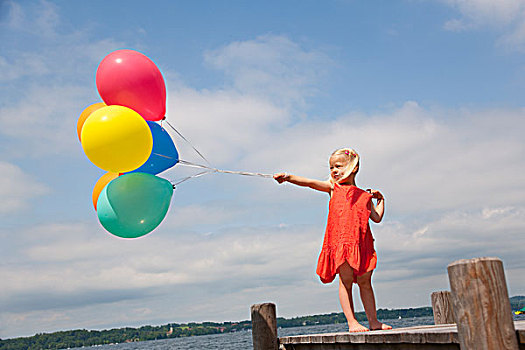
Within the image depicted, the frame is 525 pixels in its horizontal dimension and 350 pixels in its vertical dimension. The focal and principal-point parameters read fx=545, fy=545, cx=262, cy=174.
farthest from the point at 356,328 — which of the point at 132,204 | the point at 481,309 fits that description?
the point at 132,204

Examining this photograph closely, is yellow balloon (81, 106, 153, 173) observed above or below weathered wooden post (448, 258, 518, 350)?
above

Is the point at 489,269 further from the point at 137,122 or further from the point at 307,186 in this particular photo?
the point at 137,122

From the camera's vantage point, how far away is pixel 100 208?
18.4 feet

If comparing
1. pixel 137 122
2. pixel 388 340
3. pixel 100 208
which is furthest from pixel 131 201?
pixel 388 340

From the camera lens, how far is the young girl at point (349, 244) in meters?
5.40

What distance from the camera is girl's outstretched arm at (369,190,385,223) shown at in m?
5.83

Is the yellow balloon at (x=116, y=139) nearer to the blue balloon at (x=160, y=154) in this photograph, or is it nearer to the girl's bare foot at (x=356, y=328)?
the blue balloon at (x=160, y=154)

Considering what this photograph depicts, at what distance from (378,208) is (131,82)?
3.04 m

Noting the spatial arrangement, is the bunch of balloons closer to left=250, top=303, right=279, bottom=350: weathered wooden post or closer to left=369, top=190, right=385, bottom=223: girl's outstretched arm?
left=250, top=303, right=279, bottom=350: weathered wooden post

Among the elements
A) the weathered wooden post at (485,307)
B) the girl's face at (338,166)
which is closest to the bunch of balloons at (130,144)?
the girl's face at (338,166)

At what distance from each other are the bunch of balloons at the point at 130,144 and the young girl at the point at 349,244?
4.44 feet

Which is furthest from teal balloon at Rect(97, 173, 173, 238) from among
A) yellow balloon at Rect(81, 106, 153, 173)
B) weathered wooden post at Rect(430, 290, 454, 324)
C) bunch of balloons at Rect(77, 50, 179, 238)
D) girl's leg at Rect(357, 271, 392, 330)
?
weathered wooden post at Rect(430, 290, 454, 324)

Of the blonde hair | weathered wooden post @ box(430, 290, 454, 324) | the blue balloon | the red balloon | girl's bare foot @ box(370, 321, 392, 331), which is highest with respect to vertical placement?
the red balloon

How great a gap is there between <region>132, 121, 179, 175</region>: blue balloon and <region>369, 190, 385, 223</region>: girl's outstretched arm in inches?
90.5
